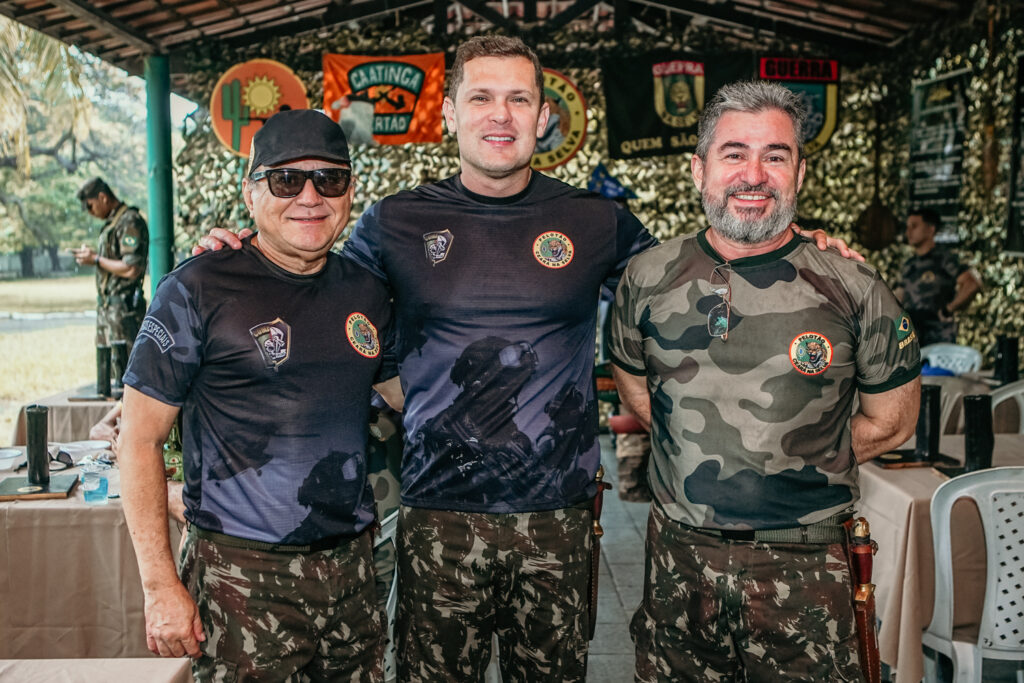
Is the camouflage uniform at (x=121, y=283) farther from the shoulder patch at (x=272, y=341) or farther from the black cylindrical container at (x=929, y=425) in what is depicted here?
the black cylindrical container at (x=929, y=425)

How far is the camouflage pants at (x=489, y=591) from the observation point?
76.7 inches

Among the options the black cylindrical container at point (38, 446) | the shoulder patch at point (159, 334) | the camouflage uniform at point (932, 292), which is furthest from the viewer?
the camouflage uniform at point (932, 292)

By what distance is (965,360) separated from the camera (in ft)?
17.7

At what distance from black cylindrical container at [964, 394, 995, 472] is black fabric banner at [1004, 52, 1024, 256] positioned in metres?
3.32

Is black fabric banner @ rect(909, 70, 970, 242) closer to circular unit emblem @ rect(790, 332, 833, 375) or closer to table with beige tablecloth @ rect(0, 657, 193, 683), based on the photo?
circular unit emblem @ rect(790, 332, 833, 375)

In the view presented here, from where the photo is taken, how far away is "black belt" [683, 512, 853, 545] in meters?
1.81

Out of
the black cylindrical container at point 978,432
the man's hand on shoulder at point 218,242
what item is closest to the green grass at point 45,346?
the man's hand on shoulder at point 218,242

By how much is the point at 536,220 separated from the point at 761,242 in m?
0.52

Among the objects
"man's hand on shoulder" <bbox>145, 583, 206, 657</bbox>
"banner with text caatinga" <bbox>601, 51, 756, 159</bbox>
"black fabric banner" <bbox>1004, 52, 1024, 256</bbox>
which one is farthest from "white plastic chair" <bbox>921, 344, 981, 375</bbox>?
"man's hand on shoulder" <bbox>145, 583, 206, 657</bbox>

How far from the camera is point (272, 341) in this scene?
5.64ft

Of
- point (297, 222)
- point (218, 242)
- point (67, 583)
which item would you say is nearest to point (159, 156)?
point (67, 583)

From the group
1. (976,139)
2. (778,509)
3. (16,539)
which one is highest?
(976,139)

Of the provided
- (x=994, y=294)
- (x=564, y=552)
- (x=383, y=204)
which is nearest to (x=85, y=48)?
(x=383, y=204)

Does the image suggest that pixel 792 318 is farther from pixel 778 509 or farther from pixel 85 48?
pixel 85 48
